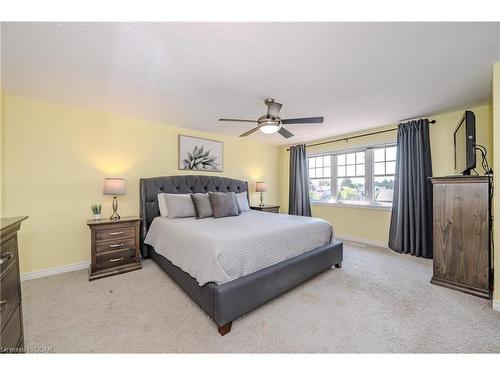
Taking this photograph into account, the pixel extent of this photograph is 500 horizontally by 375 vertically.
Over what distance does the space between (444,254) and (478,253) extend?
272mm

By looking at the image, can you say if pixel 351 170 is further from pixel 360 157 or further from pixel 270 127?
pixel 270 127

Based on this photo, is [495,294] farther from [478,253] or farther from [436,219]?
[436,219]

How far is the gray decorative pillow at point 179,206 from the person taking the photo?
303cm

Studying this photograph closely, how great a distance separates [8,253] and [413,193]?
448 cm

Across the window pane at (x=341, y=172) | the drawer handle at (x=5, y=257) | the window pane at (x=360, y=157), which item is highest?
the window pane at (x=360, y=157)

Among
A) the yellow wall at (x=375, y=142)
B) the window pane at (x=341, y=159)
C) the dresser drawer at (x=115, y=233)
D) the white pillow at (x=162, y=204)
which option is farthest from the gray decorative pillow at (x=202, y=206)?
the window pane at (x=341, y=159)

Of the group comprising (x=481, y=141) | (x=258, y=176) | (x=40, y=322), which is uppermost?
(x=481, y=141)

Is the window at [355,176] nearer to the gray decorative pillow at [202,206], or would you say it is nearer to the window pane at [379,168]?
the window pane at [379,168]

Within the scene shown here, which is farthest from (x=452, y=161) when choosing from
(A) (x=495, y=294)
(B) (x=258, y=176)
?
(B) (x=258, y=176)

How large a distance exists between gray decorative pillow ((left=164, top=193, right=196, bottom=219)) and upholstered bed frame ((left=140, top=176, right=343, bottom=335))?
1.33ft

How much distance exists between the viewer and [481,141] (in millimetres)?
2832

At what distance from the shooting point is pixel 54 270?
2.63 m

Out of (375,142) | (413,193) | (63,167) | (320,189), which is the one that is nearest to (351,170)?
(375,142)
